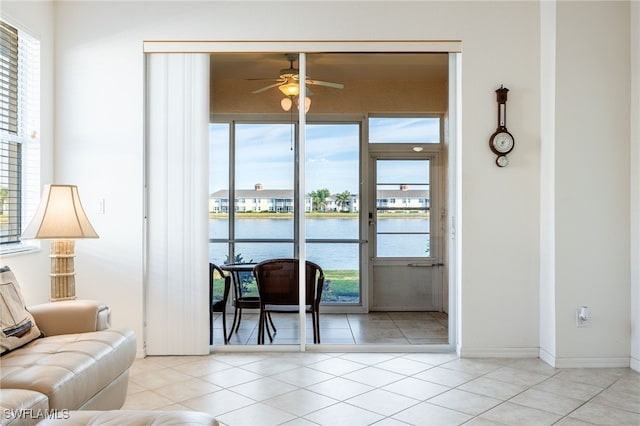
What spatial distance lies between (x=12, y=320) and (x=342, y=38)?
297cm

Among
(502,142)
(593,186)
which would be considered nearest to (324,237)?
(502,142)

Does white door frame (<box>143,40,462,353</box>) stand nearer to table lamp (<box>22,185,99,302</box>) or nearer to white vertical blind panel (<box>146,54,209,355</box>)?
white vertical blind panel (<box>146,54,209,355</box>)

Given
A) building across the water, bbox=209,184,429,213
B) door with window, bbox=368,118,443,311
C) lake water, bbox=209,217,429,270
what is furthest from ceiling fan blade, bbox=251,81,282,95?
lake water, bbox=209,217,429,270

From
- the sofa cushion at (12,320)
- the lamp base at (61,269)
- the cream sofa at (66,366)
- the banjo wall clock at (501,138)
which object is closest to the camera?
the cream sofa at (66,366)

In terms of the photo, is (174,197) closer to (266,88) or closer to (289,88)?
(266,88)

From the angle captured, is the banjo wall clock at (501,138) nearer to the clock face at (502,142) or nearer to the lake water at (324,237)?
the clock face at (502,142)

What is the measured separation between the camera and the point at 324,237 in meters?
4.19

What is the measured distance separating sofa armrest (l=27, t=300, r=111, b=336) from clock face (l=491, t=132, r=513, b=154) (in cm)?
307

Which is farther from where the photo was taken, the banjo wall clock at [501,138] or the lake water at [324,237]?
the lake water at [324,237]

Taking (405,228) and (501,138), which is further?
(405,228)

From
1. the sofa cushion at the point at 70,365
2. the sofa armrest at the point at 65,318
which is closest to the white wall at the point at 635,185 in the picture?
the sofa cushion at the point at 70,365

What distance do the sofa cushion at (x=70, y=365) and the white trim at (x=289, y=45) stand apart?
2.27 m

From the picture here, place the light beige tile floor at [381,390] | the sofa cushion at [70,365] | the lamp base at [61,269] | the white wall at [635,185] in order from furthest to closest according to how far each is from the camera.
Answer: the white wall at [635,185]
the lamp base at [61,269]
the light beige tile floor at [381,390]
the sofa cushion at [70,365]

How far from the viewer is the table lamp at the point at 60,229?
324 cm
